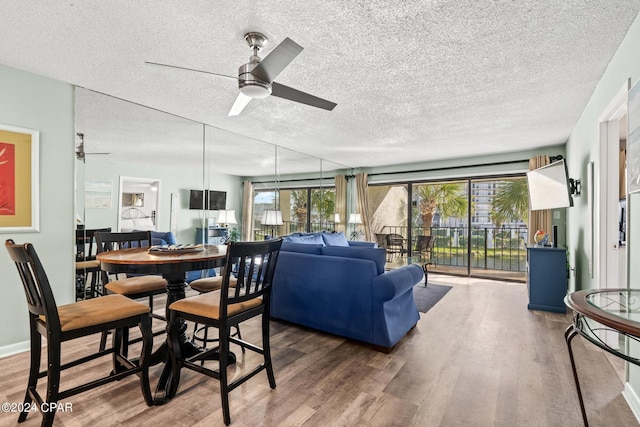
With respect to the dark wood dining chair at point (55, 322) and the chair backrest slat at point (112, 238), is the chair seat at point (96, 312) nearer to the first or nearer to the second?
the dark wood dining chair at point (55, 322)

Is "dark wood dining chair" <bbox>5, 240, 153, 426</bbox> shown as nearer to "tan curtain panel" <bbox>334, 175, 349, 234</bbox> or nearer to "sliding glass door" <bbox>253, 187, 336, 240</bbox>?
"sliding glass door" <bbox>253, 187, 336, 240</bbox>

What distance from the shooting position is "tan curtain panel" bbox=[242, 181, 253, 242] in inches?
192

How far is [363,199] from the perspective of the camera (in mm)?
7285

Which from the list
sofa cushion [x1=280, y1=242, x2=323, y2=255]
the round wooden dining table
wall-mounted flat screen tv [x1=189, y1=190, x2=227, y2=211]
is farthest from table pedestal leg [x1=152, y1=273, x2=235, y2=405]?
wall-mounted flat screen tv [x1=189, y1=190, x2=227, y2=211]

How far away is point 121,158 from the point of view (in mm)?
3416

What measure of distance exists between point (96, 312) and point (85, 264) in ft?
5.63

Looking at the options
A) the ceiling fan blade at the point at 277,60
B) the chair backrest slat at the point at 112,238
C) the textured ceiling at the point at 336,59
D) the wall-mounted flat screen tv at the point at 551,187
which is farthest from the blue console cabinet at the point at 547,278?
the chair backrest slat at the point at 112,238

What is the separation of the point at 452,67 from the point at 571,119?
242 cm

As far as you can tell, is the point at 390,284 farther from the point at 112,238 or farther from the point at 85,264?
the point at 85,264

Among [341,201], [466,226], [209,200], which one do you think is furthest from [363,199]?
[209,200]

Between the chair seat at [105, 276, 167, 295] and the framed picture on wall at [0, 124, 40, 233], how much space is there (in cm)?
102

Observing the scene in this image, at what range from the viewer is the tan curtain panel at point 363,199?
7277mm

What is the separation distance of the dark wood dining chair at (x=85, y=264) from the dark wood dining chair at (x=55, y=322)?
1.39 meters

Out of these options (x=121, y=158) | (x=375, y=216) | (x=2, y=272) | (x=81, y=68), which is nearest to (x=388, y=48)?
(x=81, y=68)
